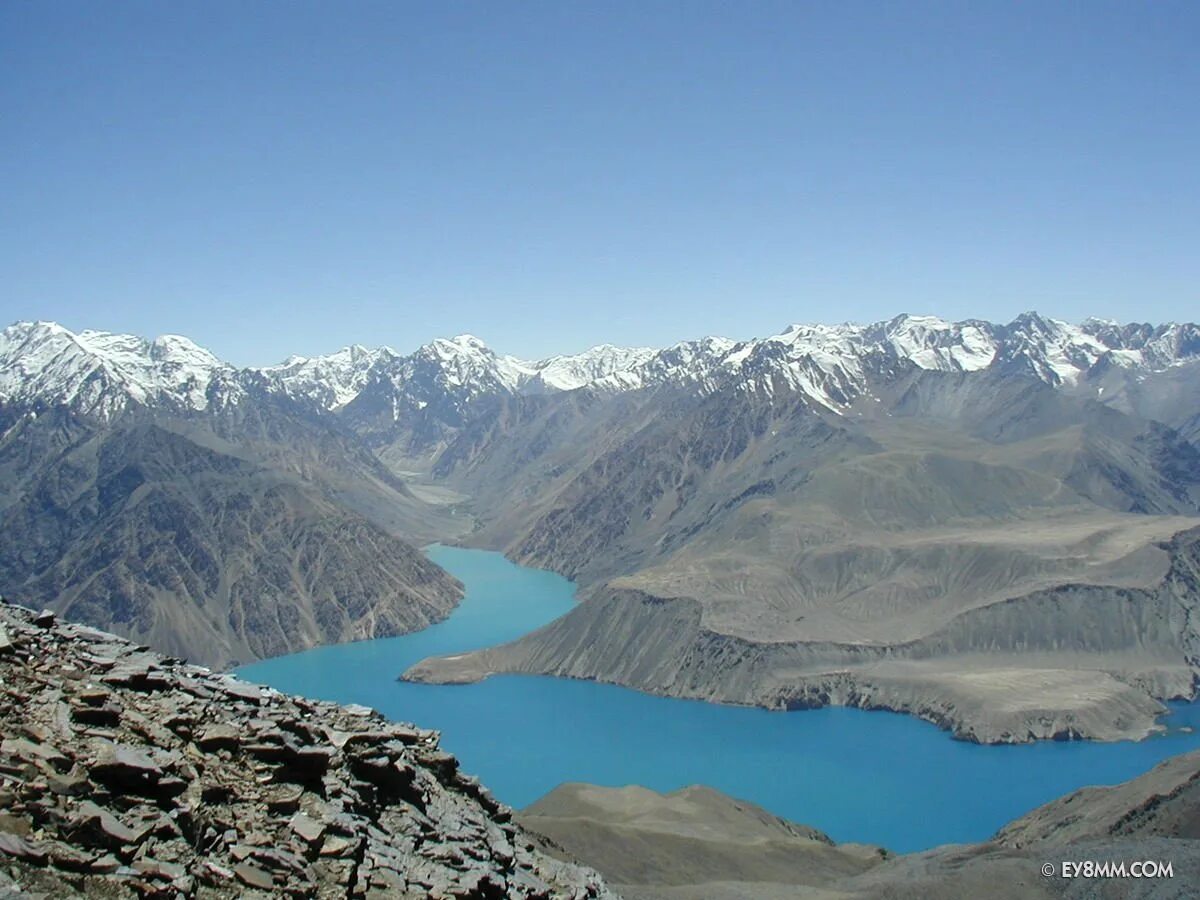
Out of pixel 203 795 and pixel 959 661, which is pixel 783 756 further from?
pixel 203 795

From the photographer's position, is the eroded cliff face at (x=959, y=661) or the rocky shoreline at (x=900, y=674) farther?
the eroded cliff face at (x=959, y=661)

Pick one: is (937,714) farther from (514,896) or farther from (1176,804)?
(514,896)

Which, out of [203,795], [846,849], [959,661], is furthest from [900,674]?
[203,795]

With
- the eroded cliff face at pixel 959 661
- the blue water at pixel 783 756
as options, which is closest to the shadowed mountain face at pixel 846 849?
the blue water at pixel 783 756

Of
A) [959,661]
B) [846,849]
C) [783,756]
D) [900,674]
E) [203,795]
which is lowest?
[846,849]

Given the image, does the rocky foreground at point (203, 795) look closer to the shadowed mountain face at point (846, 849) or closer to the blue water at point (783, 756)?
the shadowed mountain face at point (846, 849)

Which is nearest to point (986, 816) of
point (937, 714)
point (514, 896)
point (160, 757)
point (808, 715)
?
point (937, 714)

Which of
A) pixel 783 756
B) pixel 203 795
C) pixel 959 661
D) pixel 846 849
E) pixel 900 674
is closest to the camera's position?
pixel 203 795
